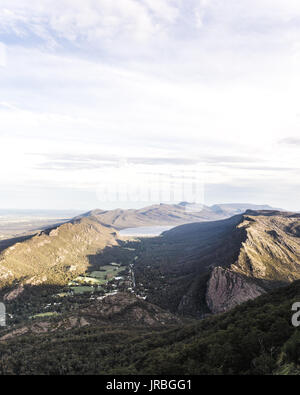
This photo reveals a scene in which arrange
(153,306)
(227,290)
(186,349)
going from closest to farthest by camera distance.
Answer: (186,349) → (153,306) → (227,290)

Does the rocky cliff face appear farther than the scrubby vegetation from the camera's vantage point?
Yes

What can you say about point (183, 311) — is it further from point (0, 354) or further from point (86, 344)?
point (0, 354)

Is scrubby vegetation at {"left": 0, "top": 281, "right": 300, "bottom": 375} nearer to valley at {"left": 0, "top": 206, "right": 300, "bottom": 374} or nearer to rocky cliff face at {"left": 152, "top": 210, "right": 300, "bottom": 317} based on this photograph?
valley at {"left": 0, "top": 206, "right": 300, "bottom": 374}

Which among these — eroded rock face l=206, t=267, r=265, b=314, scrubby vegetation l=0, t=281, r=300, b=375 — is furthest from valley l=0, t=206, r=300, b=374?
eroded rock face l=206, t=267, r=265, b=314

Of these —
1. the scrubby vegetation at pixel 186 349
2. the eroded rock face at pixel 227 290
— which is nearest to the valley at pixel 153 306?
the scrubby vegetation at pixel 186 349

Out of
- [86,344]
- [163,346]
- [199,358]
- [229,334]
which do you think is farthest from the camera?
[86,344]

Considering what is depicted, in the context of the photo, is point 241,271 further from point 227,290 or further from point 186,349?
point 186,349

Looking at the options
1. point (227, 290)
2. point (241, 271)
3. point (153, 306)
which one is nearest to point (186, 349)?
point (153, 306)
